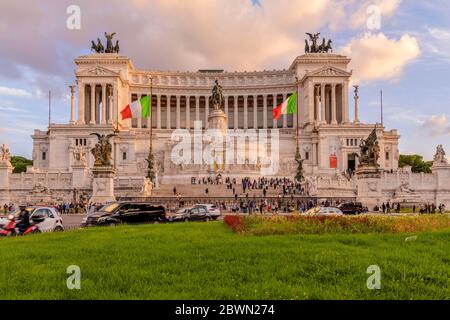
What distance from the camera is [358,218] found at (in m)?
20.1

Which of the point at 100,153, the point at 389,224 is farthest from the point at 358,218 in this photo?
the point at 100,153

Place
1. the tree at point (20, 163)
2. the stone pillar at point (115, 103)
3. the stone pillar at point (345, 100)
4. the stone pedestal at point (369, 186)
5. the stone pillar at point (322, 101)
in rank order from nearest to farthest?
the stone pedestal at point (369, 186)
the stone pillar at point (115, 103)
the tree at point (20, 163)
the stone pillar at point (345, 100)
the stone pillar at point (322, 101)

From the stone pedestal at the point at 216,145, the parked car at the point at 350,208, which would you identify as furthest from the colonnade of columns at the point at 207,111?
the parked car at the point at 350,208

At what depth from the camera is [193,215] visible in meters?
33.8

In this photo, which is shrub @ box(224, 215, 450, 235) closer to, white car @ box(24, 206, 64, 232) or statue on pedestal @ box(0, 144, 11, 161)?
white car @ box(24, 206, 64, 232)

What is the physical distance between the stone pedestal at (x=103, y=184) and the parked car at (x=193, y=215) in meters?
18.8

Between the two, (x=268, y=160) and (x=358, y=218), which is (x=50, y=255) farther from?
(x=268, y=160)

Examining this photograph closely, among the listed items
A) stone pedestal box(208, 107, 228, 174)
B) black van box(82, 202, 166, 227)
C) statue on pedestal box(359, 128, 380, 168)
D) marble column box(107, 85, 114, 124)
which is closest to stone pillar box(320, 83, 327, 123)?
stone pedestal box(208, 107, 228, 174)

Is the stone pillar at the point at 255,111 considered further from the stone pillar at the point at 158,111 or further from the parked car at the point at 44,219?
the parked car at the point at 44,219

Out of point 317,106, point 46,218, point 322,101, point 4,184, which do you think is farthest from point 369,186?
point 322,101

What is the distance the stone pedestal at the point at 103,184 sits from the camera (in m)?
50.8

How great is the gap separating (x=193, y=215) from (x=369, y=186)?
77.0 feet

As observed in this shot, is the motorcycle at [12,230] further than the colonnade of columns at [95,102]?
No
